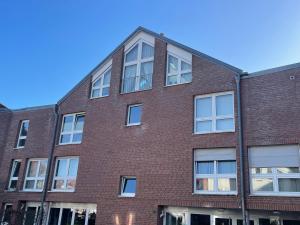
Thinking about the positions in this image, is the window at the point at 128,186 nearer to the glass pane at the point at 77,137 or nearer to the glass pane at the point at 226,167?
the glass pane at the point at 77,137

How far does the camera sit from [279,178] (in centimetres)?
1114

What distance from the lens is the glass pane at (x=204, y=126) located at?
13.1 meters

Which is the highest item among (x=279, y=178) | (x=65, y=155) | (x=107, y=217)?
(x=65, y=155)

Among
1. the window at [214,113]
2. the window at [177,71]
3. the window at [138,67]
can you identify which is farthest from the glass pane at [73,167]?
the window at [214,113]

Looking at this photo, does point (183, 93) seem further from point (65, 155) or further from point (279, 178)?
point (65, 155)

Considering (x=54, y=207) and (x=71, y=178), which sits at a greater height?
(x=71, y=178)

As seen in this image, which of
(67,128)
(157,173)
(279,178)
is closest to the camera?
(279,178)

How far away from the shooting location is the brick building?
11.5 meters

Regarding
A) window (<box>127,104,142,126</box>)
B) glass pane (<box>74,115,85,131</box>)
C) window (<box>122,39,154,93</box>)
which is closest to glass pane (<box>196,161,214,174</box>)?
window (<box>127,104,142,126</box>)

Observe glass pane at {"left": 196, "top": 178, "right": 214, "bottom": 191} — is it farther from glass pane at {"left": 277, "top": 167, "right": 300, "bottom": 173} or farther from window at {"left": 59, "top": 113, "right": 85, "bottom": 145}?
window at {"left": 59, "top": 113, "right": 85, "bottom": 145}

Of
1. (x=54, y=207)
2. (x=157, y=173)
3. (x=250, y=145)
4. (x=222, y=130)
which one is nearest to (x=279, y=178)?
(x=250, y=145)

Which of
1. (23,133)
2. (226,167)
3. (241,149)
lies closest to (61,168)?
(23,133)

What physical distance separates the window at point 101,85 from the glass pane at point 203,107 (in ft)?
17.6

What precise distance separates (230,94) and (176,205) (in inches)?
198
